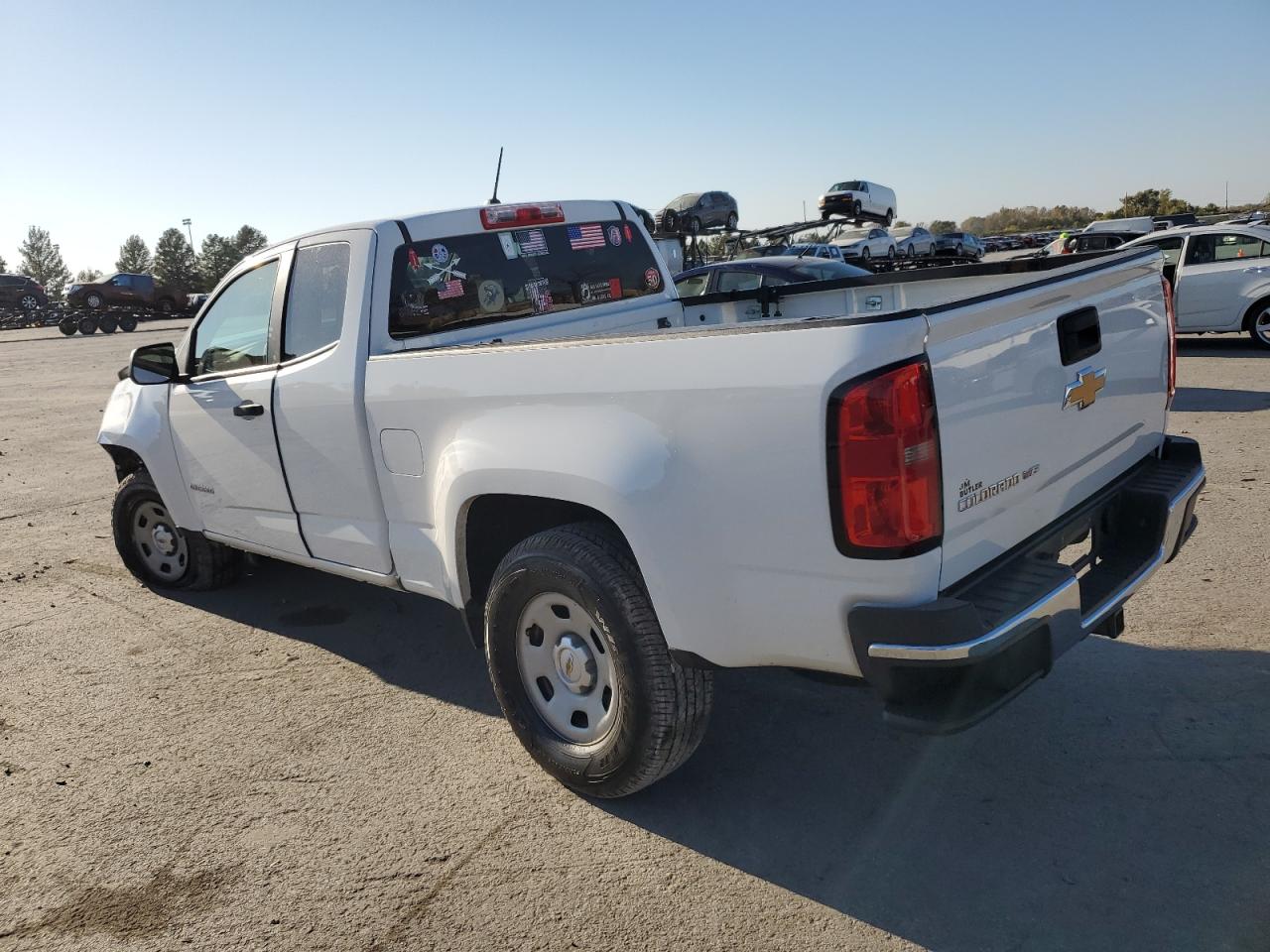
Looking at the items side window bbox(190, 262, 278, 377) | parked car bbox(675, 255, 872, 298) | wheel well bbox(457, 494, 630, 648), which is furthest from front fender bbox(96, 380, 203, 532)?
parked car bbox(675, 255, 872, 298)

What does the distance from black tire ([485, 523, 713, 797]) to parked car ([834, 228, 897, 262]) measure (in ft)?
108

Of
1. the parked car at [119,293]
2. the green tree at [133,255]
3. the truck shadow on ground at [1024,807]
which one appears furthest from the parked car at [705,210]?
the green tree at [133,255]

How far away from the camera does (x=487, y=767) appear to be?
142 inches

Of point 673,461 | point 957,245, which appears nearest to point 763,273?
point 673,461

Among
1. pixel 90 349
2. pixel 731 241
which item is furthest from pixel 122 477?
pixel 731 241

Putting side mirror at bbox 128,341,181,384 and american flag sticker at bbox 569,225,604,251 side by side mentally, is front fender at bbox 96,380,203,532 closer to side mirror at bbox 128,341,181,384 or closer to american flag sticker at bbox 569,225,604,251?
side mirror at bbox 128,341,181,384

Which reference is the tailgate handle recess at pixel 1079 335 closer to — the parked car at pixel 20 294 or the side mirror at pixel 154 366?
the side mirror at pixel 154 366

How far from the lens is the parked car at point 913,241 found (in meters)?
38.4

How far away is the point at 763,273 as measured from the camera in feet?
40.6

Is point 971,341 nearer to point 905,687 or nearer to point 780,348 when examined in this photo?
point 780,348

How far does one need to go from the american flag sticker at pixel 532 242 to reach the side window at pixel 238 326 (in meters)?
1.10

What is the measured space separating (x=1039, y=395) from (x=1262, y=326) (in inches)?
474

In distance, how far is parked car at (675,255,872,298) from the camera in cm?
1201

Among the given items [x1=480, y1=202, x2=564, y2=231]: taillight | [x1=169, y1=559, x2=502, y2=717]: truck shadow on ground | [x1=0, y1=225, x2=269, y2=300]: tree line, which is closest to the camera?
[x1=480, y1=202, x2=564, y2=231]: taillight
